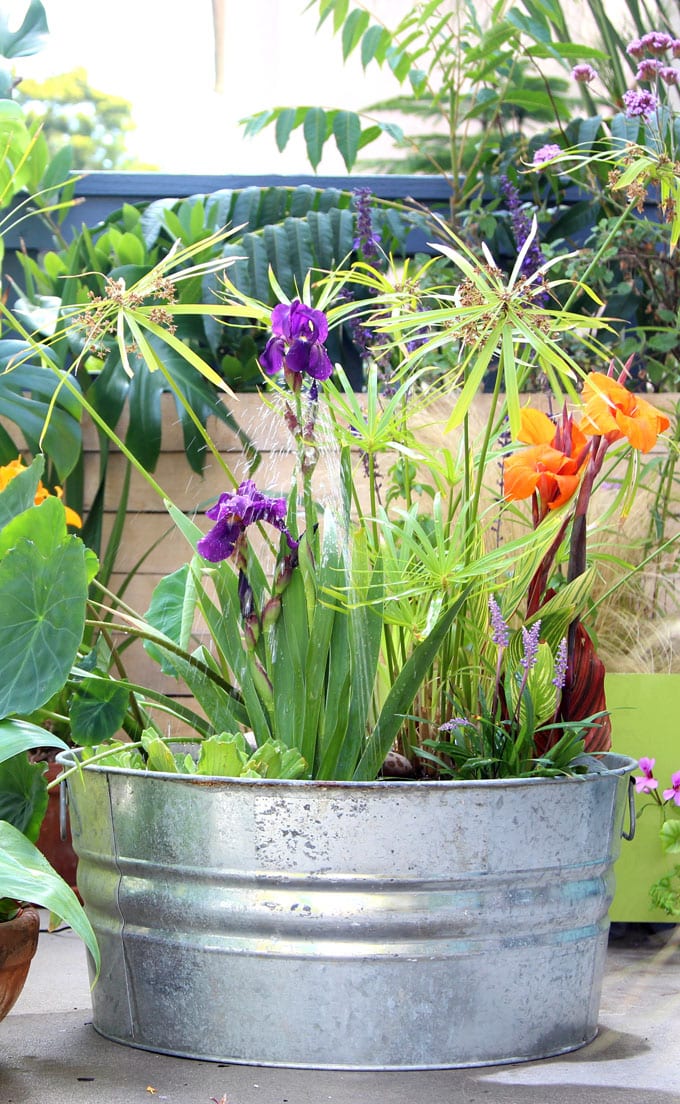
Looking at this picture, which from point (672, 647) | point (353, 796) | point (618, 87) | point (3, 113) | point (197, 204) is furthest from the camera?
point (618, 87)

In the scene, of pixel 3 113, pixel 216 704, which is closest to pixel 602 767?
pixel 216 704

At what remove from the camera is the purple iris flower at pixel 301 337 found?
2.89ft

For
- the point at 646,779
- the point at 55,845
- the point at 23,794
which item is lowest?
the point at 55,845

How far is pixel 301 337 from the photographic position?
0.88 meters

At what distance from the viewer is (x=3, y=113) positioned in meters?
1.63

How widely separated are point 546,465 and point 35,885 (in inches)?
20.0

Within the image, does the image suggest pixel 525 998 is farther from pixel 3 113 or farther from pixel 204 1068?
pixel 3 113

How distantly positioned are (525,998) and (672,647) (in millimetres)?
708

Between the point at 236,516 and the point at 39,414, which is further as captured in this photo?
the point at 39,414

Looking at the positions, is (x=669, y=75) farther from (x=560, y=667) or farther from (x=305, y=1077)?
(x=305, y=1077)

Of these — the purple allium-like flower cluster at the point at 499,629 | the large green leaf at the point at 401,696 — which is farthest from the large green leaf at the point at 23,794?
the purple allium-like flower cluster at the point at 499,629

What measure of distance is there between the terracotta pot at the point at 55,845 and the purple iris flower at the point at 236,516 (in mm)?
730

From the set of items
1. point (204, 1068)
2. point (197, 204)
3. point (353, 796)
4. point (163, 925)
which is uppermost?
point (197, 204)

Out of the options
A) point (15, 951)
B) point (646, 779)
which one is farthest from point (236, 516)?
point (646, 779)
